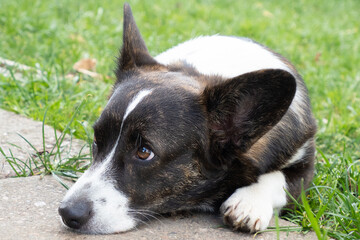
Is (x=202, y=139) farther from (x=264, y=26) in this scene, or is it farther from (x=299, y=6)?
(x=299, y=6)

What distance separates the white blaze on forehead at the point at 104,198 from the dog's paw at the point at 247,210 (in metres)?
0.56

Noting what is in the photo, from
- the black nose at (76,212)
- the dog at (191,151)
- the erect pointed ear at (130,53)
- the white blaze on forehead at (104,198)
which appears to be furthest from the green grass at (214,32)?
the black nose at (76,212)

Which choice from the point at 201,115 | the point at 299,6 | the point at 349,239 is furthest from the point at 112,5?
the point at 349,239

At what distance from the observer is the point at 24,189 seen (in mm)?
3074

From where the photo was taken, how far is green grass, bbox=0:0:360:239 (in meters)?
3.57

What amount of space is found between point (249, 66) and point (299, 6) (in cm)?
785

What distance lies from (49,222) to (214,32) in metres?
4.54

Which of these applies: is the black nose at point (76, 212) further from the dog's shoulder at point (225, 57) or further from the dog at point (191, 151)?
the dog's shoulder at point (225, 57)

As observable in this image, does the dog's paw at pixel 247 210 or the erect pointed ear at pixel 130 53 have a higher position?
the erect pointed ear at pixel 130 53

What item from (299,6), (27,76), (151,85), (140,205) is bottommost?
(299,6)

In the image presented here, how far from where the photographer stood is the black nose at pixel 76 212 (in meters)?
2.59

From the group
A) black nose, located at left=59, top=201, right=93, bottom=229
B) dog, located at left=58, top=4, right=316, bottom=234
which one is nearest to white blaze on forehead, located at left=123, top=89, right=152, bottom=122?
dog, located at left=58, top=4, right=316, bottom=234

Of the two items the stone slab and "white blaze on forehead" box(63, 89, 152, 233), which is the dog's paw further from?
"white blaze on forehead" box(63, 89, 152, 233)

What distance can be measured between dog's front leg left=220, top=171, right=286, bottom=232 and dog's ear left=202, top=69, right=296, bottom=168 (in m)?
0.23
